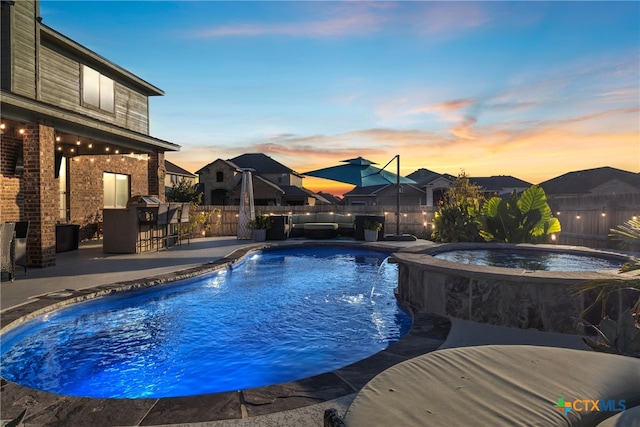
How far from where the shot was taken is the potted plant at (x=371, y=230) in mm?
14672

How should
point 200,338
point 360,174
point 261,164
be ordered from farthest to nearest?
point 261,164 → point 360,174 → point 200,338

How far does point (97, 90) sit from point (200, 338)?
12.0 meters

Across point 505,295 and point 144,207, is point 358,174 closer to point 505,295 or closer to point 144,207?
point 144,207

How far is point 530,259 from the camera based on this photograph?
6.50 meters

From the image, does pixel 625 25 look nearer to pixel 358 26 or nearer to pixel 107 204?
pixel 358 26

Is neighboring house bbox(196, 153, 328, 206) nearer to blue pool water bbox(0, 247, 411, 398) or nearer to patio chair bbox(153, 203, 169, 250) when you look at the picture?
patio chair bbox(153, 203, 169, 250)

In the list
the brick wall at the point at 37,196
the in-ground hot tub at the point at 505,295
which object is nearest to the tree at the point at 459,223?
the in-ground hot tub at the point at 505,295

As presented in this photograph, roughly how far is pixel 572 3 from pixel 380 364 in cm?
988

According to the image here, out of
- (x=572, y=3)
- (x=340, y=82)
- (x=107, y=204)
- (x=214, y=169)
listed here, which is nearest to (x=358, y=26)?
(x=340, y=82)

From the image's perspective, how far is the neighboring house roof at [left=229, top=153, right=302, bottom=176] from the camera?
4119 centimetres

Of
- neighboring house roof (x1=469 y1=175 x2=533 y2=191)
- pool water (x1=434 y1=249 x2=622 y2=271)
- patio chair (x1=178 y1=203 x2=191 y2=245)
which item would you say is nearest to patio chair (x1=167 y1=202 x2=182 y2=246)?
patio chair (x1=178 y1=203 x2=191 y2=245)

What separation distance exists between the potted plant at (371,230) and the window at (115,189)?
33.5ft

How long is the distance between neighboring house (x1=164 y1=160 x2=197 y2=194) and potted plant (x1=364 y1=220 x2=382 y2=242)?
25100 millimetres

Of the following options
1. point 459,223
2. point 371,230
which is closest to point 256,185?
point 371,230
